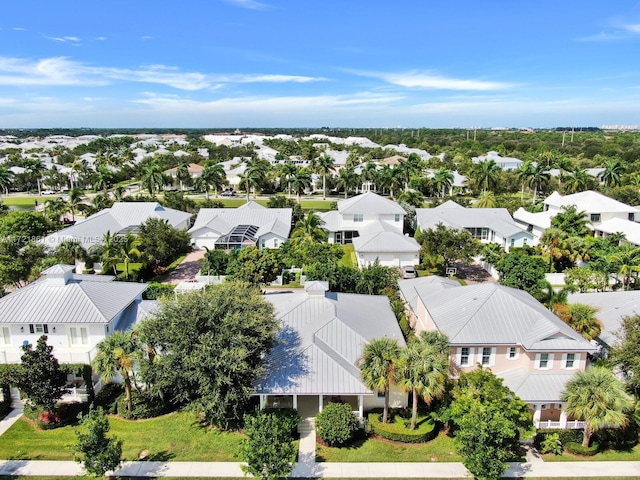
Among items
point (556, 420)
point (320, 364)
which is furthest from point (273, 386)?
point (556, 420)

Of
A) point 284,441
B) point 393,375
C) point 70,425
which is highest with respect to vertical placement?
point 393,375

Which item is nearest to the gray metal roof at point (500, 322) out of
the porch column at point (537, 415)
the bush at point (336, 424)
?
the porch column at point (537, 415)

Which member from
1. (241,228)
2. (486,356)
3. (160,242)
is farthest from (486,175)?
(486,356)

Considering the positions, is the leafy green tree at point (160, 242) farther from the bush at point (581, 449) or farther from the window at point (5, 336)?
the bush at point (581, 449)

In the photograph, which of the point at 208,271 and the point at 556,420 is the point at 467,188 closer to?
the point at 208,271

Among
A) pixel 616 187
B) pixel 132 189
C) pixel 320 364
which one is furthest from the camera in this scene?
pixel 132 189

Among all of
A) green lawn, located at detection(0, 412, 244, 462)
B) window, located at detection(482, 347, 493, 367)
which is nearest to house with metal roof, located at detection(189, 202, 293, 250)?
green lawn, located at detection(0, 412, 244, 462)
